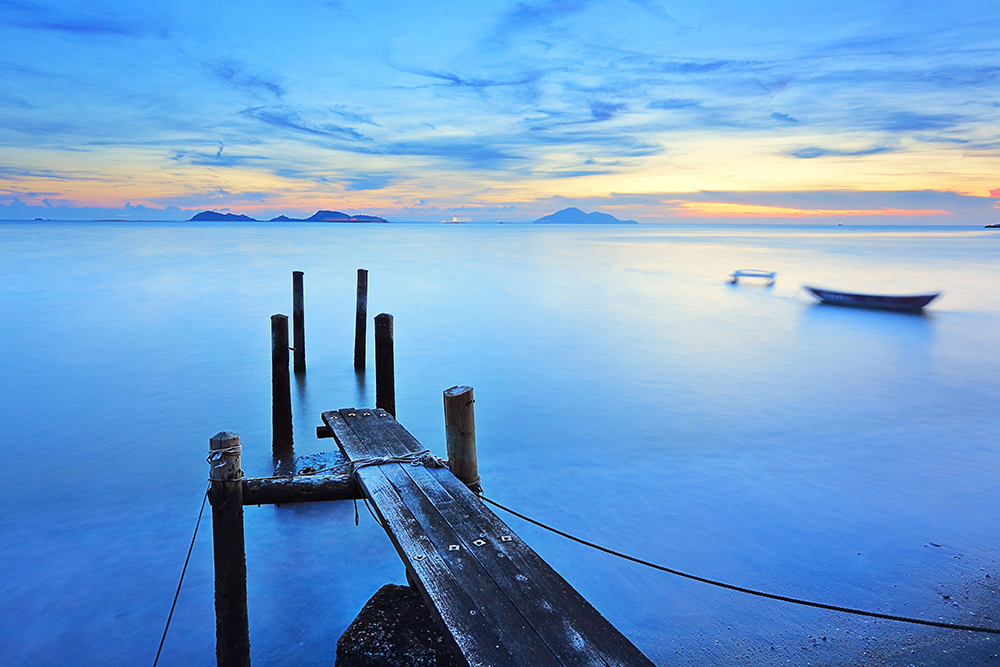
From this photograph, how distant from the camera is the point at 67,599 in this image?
5.06m

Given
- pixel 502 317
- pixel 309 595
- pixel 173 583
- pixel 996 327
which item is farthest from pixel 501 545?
pixel 996 327

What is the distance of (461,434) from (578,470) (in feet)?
12.7

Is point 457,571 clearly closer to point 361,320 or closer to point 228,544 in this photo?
point 228,544

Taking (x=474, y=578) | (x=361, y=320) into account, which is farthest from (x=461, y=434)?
(x=361, y=320)

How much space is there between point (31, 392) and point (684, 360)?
13572 millimetres

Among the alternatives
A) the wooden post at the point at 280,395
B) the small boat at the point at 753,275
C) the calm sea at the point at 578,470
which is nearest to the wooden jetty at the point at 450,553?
the calm sea at the point at 578,470

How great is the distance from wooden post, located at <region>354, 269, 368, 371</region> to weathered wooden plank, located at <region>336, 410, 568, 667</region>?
6.62 metres

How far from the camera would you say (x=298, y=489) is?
4.16 metres

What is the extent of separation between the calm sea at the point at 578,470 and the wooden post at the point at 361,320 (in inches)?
15.2

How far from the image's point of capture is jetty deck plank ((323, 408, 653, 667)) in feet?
9.09

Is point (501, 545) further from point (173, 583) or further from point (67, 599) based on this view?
point (67, 599)

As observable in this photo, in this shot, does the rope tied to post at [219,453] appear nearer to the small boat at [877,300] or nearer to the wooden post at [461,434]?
the wooden post at [461,434]

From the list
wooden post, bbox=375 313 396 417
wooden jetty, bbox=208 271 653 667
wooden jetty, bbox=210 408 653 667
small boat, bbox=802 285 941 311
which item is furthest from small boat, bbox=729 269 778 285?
wooden jetty, bbox=210 408 653 667

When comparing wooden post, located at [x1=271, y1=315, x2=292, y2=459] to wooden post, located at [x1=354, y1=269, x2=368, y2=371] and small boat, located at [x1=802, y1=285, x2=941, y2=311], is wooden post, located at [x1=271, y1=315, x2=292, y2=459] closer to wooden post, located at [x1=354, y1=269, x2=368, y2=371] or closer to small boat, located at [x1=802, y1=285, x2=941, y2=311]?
wooden post, located at [x1=354, y1=269, x2=368, y2=371]
